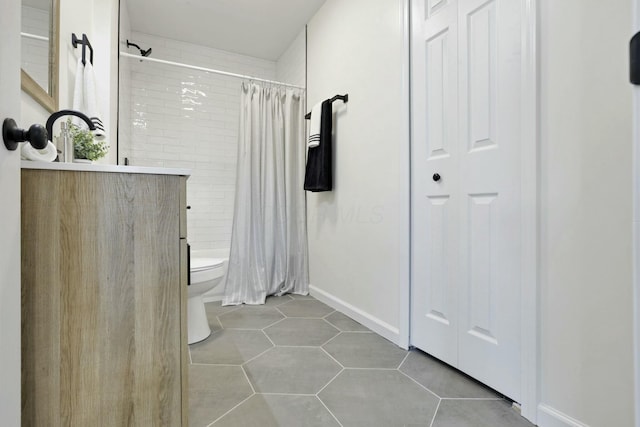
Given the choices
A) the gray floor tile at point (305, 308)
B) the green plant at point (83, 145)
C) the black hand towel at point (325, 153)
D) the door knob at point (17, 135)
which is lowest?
the gray floor tile at point (305, 308)

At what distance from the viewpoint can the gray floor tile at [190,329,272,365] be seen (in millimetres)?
1612

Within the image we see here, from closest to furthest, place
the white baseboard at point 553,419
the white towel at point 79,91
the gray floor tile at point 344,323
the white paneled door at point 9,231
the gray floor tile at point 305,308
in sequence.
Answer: the white paneled door at point 9,231, the white baseboard at point 553,419, the white towel at point 79,91, the gray floor tile at point 344,323, the gray floor tile at point 305,308

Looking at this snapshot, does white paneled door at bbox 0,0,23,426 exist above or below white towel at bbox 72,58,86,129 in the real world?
below

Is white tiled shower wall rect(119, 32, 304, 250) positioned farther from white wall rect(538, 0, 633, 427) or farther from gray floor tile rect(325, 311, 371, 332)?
white wall rect(538, 0, 633, 427)

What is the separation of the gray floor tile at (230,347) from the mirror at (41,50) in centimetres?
127

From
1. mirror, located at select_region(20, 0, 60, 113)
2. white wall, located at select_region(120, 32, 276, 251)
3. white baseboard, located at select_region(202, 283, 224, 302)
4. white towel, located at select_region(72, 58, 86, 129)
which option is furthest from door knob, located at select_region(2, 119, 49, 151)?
white wall, located at select_region(120, 32, 276, 251)

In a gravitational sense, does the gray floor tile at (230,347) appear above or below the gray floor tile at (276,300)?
below

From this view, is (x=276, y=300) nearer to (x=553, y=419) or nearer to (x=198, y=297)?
(x=198, y=297)

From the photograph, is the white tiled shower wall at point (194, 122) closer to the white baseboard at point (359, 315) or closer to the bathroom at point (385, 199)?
the bathroom at point (385, 199)

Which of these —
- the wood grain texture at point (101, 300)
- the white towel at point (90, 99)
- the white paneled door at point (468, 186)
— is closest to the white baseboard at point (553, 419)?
the white paneled door at point (468, 186)

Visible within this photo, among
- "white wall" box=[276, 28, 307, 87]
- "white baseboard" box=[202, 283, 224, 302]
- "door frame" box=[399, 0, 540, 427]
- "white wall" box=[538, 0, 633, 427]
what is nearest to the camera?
"white wall" box=[538, 0, 633, 427]

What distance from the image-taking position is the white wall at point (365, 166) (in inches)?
70.3

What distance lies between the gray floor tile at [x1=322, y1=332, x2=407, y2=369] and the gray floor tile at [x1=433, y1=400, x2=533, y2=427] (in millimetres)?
352

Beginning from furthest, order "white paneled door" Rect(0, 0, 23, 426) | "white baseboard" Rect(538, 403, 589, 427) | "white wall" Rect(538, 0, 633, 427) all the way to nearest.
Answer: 1. "white baseboard" Rect(538, 403, 589, 427)
2. "white wall" Rect(538, 0, 633, 427)
3. "white paneled door" Rect(0, 0, 23, 426)
